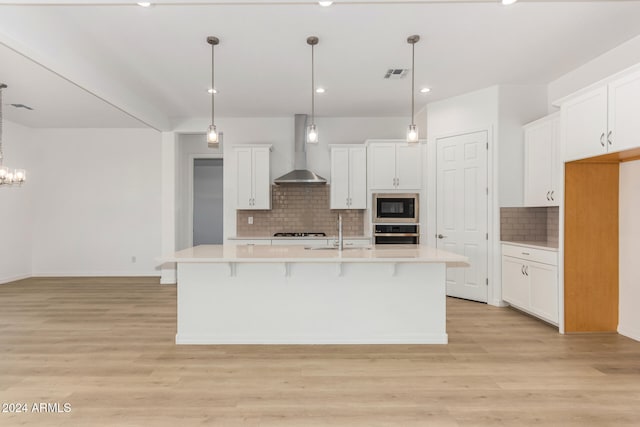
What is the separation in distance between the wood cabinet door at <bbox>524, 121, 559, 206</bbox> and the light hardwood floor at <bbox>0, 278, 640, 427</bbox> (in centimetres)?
155

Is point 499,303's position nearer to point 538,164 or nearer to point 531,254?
point 531,254

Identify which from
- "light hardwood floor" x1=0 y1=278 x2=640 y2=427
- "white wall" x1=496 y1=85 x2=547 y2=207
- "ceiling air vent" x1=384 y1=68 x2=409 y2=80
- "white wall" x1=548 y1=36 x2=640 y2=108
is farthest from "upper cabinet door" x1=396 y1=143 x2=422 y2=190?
"light hardwood floor" x1=0 y1=278 x2=640 y2=427

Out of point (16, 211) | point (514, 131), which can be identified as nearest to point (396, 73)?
point (514, 131)

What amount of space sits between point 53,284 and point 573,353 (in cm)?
747

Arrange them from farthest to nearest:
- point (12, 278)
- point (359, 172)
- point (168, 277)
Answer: point (12, 278) < point (168, 277) < point (359, 172)

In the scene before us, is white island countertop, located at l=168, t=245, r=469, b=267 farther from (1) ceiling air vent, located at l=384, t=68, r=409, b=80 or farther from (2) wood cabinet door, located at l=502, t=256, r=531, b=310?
(1) ceiling air vent, located at l=384, t=68, r=409, b=80

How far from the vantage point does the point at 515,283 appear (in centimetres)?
450

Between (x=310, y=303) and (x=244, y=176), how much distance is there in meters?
3.22

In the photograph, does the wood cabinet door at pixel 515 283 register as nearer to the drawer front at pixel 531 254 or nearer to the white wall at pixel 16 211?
the drawer front at pixel 531 254

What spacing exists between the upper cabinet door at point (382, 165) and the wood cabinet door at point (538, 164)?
1836mm

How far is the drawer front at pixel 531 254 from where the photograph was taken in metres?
3.84

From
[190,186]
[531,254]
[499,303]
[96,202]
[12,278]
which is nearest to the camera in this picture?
[531,254]

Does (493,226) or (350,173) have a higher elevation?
(350,173)

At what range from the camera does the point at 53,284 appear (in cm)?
636
